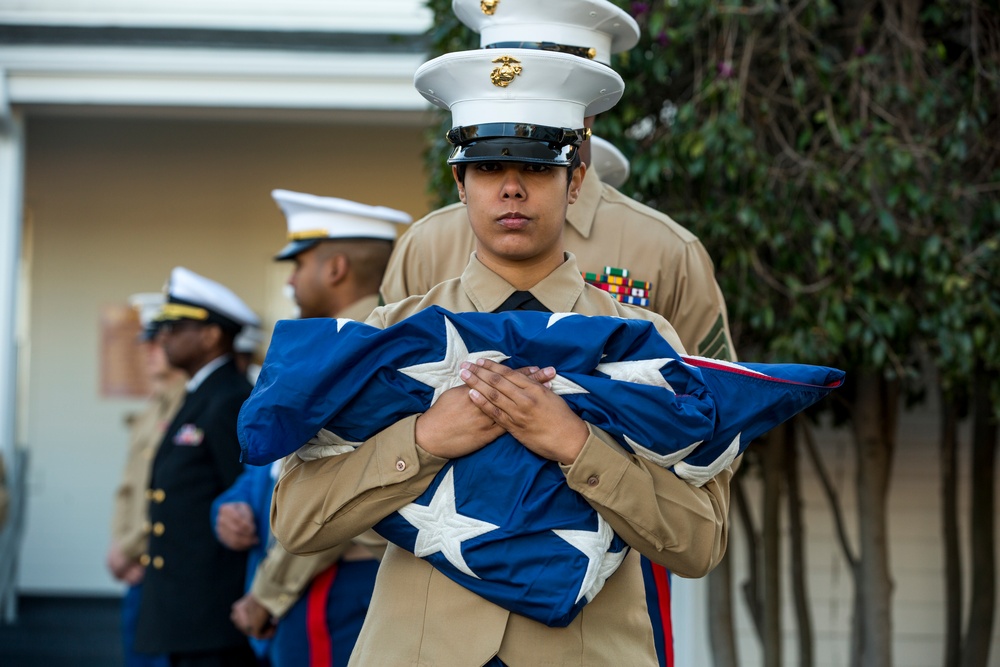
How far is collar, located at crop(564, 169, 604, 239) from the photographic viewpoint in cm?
293

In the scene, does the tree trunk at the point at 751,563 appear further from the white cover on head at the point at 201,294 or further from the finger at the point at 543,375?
the finger at the point at 543,375

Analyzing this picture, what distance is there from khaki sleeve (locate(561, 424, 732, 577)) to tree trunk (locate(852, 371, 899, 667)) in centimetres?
300

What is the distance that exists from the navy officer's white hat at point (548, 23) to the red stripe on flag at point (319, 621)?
158cm

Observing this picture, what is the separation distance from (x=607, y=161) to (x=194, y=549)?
2144 millimetres

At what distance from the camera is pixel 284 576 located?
3.55 m

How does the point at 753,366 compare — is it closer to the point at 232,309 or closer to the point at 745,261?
the point at 745,261

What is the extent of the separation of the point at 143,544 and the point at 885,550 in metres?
3.06

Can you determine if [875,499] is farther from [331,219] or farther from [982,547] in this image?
[331,219]

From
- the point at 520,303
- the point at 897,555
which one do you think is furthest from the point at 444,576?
the point at 897,555

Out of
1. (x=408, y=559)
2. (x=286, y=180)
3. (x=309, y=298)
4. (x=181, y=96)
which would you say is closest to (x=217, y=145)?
(x=286, y=180)

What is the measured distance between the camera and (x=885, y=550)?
4871mm

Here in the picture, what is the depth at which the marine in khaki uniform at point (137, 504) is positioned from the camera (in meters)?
5.08

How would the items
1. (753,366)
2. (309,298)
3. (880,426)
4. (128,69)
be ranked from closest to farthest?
(753,366) → (309,298) → (880,426) → (128,69)

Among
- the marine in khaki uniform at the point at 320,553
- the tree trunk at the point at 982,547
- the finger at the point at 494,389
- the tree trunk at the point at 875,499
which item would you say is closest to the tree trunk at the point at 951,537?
the tree trunk at the point at 982,547
